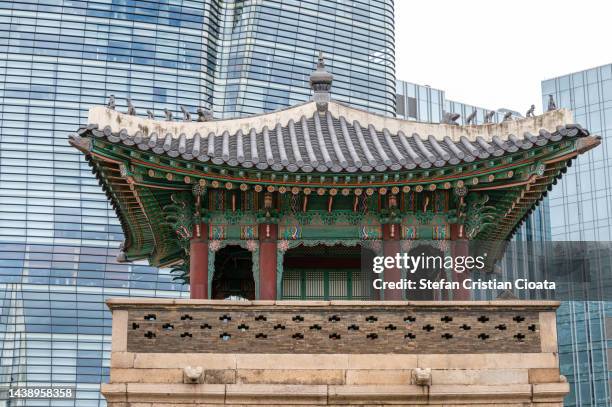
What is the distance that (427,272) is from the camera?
24.0 meters

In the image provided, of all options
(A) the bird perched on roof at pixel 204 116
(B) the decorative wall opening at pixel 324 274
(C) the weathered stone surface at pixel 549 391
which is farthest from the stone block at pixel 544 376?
(A) the bird perched on roof at pixel 204 116

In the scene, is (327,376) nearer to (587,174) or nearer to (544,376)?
(544,376)

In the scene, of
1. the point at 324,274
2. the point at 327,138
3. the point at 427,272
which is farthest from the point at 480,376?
the point at 327,138

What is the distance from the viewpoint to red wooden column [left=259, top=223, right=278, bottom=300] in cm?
2194

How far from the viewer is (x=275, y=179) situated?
21.4 meters

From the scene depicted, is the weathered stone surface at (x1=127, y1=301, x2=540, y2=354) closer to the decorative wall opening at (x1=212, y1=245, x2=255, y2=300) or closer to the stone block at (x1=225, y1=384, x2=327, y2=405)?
the stone block at (x1=225, y1=384, x2=327, y2=405)

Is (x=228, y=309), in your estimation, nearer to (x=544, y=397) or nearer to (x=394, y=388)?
(x=394, y=388)

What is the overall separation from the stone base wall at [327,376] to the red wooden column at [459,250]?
2.50m

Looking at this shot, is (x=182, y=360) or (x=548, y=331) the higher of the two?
(x=548, y=331)

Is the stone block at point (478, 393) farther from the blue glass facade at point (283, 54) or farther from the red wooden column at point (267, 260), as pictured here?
the blue glass facade at point (283, 54)

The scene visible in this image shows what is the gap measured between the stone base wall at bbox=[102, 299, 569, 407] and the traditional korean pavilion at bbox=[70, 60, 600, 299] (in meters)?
2.73

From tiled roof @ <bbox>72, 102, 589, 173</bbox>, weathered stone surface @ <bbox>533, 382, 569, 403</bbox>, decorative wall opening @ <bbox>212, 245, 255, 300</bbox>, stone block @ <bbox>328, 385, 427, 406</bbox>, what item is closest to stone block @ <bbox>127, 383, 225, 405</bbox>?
stone block @ <bbox>328, 385, 427, 406</bbox>

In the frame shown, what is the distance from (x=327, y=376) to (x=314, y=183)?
421 centimetres

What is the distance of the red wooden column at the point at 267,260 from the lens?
21.9 metres
